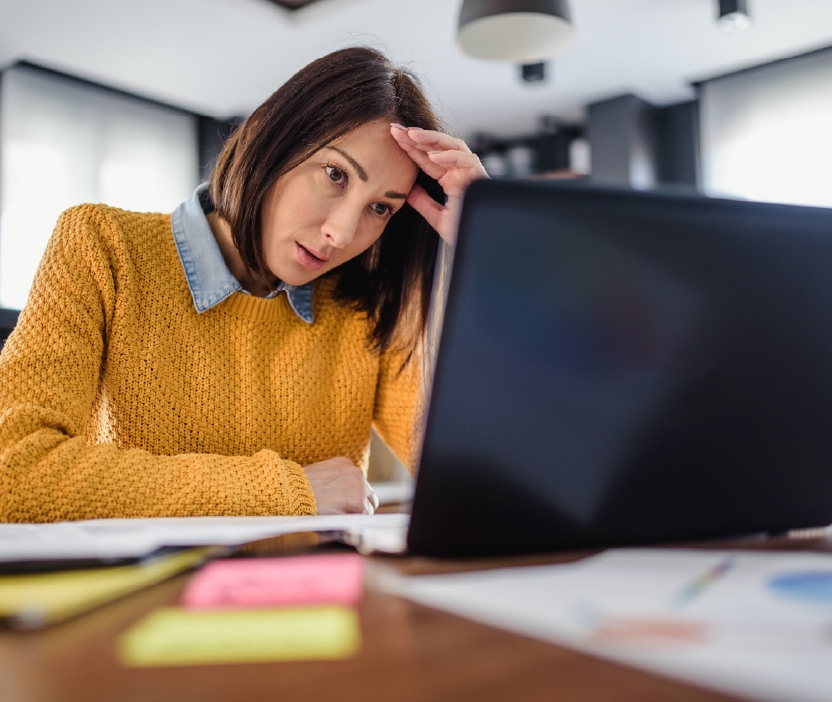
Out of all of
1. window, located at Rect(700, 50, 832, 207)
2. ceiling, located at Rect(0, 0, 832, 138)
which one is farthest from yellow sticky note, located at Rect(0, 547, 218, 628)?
window, located at Rect(700, 50, 832, 207)

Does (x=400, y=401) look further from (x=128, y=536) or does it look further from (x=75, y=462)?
(x=128, y=536)

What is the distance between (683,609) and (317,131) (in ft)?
2.65

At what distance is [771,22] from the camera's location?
330 centimetres

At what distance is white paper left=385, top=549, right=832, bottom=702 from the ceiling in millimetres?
2803

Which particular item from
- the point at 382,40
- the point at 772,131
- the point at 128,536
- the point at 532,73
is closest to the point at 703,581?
the point at 128,536

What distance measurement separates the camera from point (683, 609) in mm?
261

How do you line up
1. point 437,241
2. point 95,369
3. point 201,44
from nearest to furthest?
point 95,369, point 437,241, point 201,44

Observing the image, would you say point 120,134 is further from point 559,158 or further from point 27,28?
point 559,158

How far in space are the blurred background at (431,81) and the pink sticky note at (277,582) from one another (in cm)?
288

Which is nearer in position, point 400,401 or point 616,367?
point 616,367

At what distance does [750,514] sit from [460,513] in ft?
0.58

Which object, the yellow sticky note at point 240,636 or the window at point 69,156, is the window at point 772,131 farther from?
the yellow sticky note at point 240,636

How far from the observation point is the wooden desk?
0.19 m

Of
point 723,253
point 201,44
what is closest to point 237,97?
point 201,44
